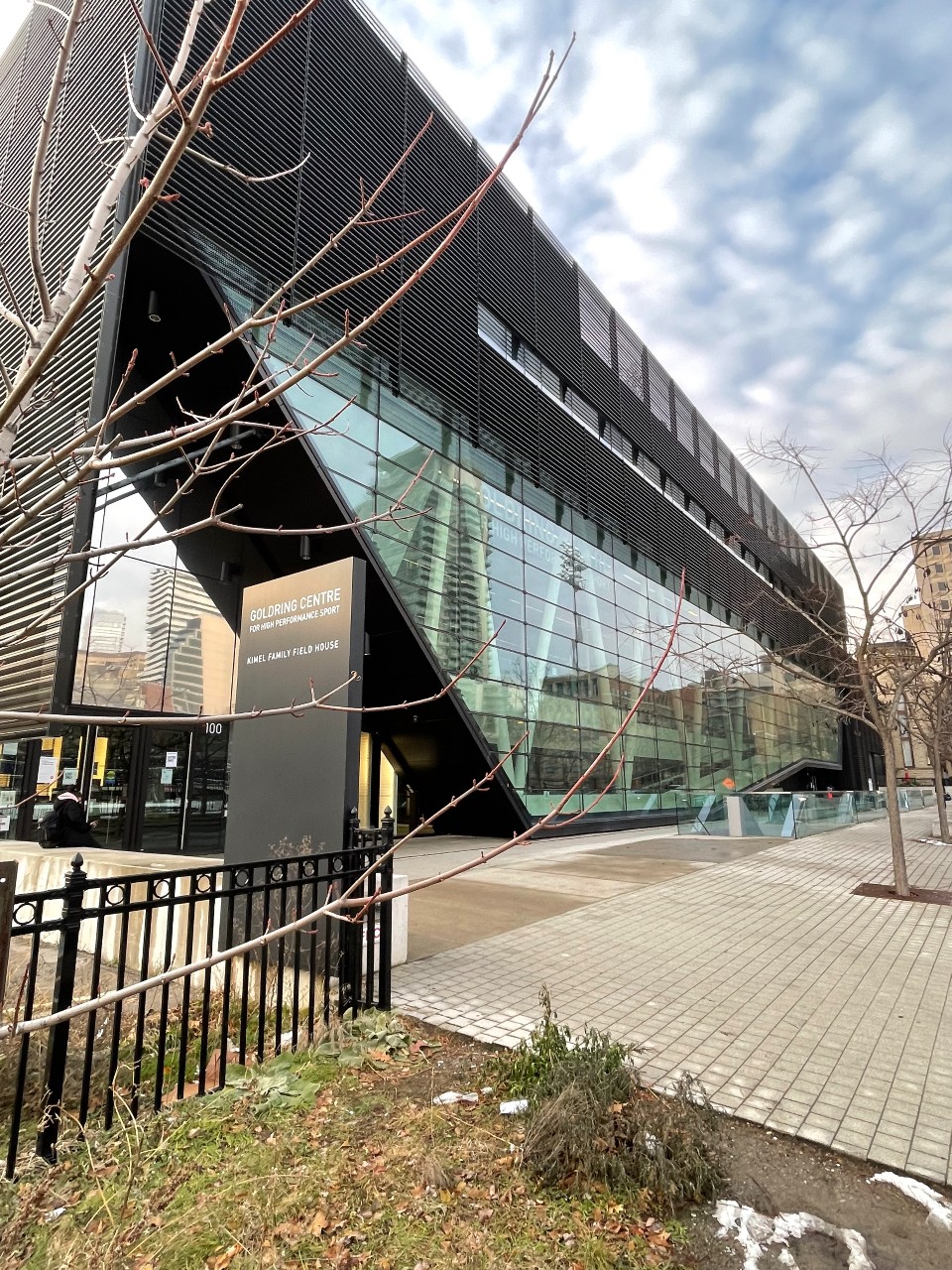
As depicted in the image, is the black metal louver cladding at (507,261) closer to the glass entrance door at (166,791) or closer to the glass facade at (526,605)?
the glass facade at (526,605)

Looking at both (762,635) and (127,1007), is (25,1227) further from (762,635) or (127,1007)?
(762,635)

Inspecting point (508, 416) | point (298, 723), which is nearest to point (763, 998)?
point (298, 723)

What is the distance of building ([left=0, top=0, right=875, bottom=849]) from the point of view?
12.4m

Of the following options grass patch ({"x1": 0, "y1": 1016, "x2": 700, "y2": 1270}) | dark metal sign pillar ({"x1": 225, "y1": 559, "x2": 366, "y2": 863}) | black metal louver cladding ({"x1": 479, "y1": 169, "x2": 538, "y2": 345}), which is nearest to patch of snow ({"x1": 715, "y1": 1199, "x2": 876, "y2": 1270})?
grass patch ({"x1": 0, "y1": 1016, "x2": 700, "y2": 1270})

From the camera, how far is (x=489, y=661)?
18.0 metres

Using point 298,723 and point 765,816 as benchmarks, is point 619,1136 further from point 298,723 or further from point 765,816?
point 765,816

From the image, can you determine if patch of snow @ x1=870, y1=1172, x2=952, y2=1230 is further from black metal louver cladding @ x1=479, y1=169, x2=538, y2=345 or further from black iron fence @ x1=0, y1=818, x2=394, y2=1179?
black metal louver cladding @ x1=479, y1=169, x2=538, y2=345

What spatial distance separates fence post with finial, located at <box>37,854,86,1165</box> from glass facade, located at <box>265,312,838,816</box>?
7525 millimetres

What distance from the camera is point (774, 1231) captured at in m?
2.67

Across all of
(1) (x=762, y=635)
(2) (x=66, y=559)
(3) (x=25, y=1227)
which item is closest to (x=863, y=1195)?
(3) (x=25, y=1227)

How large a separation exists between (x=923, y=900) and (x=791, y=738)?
1419 inches

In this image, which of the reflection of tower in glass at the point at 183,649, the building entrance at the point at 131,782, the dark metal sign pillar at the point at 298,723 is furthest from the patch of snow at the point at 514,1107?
the reflection of tower in glass at the point at 183,649

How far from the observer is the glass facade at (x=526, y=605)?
15125mm

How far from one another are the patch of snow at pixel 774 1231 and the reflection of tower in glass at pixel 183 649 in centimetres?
1272
